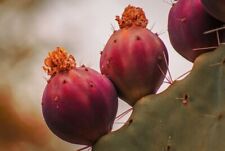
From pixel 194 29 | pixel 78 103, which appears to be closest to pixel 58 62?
pixel 78 103

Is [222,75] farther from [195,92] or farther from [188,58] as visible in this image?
[188,58]

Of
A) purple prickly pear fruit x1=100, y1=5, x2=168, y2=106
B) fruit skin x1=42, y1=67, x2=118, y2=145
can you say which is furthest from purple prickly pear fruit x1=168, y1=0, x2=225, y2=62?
fruit skin x1=42, y1=67, x2=118, y2=145

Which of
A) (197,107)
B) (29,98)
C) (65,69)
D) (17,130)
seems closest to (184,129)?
(197,107)

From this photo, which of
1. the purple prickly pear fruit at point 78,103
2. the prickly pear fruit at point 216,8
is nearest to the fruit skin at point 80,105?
the purple prickly pear fruit at point 78,103

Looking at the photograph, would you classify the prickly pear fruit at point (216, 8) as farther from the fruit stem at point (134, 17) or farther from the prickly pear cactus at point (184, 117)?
the fruit stem at point (134, 17)

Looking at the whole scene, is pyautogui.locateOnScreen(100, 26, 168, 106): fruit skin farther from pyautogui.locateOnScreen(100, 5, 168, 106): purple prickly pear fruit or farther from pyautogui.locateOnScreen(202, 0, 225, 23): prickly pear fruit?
pyautogui.locateOnScreen(202, 0, 225, 23): prickly pear fruit
